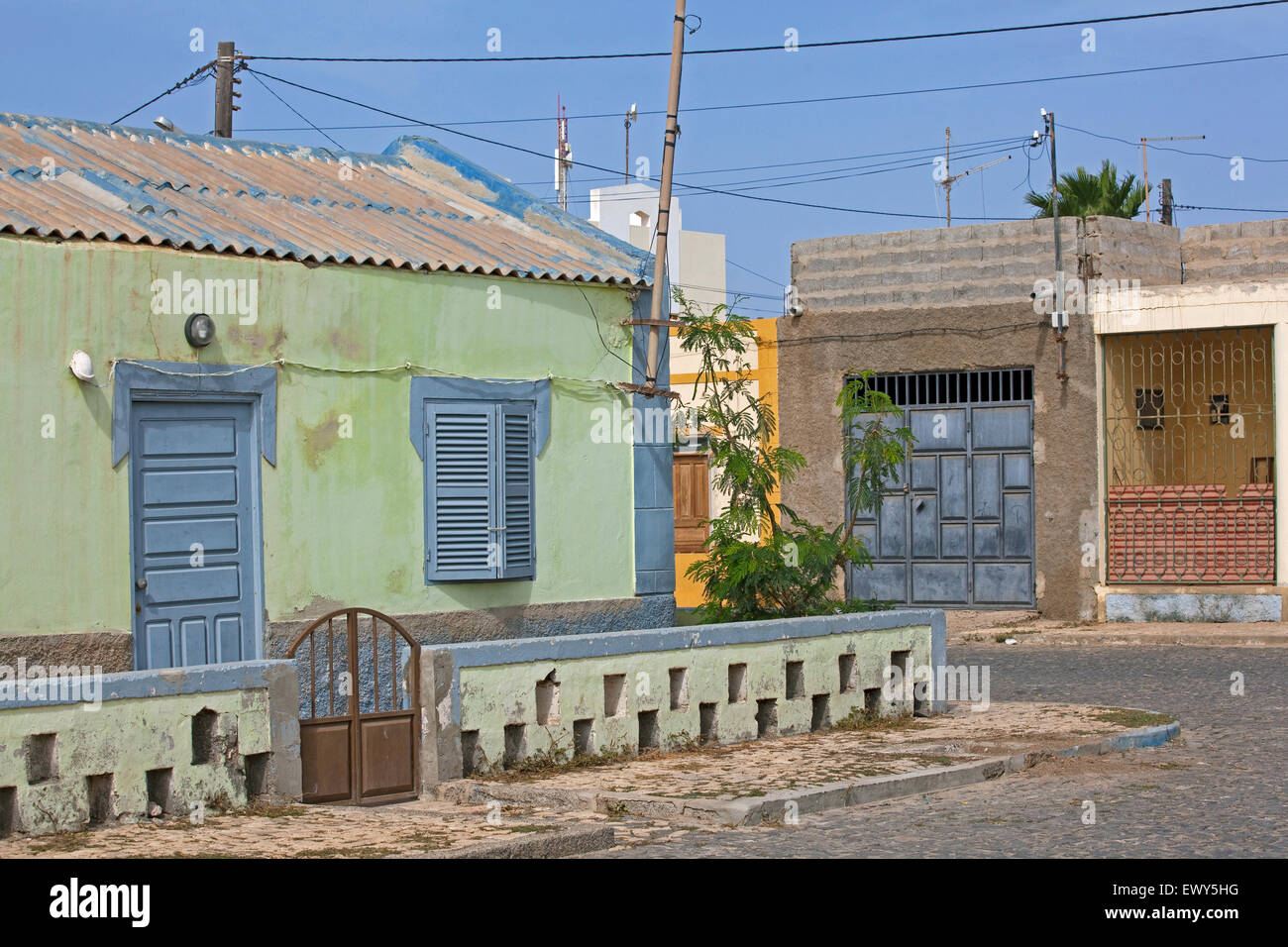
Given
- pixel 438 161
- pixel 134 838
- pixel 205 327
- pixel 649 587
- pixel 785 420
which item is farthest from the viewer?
pixel 785 420

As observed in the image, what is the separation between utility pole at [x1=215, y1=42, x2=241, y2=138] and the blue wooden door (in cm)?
1181

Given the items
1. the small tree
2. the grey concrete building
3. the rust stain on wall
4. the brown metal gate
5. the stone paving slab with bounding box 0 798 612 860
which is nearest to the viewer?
the stone paving slab with bounding box 0 798 612 860

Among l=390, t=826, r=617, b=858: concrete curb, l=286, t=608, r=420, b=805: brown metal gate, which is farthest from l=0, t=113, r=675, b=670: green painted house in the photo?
l=390, t=826, r=617, b=858: concrete curb

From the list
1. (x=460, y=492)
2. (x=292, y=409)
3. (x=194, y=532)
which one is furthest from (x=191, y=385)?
(x=460, y=492)

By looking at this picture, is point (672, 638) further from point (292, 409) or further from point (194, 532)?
point (194, 532)

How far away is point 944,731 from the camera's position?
427 inches

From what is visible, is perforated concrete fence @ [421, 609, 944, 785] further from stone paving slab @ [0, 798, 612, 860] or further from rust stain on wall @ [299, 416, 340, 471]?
rust stain on wall @ [299, 416, 340, 471]

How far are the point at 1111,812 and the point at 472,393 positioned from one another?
5.49 meters

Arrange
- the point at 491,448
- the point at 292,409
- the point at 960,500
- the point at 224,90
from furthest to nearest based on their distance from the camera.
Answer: the point at 224,90 → the point at 960,500 → the point at 491,448 → the point at 292,409

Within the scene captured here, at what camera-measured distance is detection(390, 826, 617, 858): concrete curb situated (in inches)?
275

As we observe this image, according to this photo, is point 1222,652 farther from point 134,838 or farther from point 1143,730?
point 134,838

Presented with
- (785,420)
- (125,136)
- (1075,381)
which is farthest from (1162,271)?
(125,136)

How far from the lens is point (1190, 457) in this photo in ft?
65.6

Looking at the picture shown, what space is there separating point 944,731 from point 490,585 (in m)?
3.38
